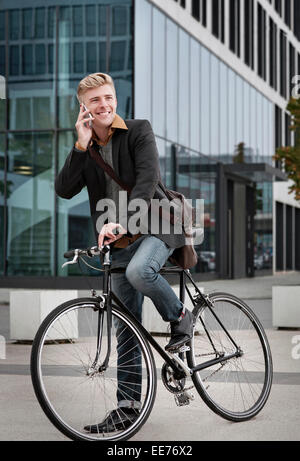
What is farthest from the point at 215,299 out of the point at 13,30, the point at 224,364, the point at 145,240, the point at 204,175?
the point at 204,175

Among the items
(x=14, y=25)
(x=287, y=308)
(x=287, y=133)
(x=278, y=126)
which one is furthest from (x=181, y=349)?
(x=287, y=133)

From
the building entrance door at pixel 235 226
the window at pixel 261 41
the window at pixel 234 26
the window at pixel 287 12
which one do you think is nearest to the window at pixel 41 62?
the building entrance door at pixel 235 226

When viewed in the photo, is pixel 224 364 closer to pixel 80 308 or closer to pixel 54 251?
pixel 80 308

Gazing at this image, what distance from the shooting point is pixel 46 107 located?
83.1 feet

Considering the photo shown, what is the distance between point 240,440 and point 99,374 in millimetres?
862

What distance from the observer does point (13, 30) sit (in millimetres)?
25781

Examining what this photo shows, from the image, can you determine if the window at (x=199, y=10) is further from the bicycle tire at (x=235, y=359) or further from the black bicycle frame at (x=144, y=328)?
the black bicycle frame at (x=144, y=328)

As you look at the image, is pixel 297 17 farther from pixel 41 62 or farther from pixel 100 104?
pixel 100 104

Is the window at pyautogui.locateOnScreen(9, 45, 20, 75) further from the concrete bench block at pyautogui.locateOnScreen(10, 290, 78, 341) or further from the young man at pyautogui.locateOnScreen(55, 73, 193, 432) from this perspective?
the young man at pyautogui.locateOnScreen(55, 73, 193, 432)

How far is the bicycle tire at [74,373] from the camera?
171 inches

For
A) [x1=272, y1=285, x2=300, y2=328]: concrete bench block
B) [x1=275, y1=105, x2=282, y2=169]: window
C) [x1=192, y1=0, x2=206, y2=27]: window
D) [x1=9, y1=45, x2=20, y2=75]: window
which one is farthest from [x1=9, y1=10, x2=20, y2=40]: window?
[x1=275, y1=105, x2=282, y2=169]: window

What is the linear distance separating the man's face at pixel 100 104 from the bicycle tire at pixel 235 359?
1285 millimetres

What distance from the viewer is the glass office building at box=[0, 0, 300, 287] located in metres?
25.0

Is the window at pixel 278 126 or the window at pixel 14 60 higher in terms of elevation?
the window at pixel 278 126
